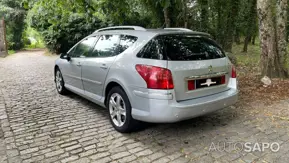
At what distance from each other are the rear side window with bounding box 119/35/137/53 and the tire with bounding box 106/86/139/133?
2.05 ft

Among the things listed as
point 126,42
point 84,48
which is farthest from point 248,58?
point 126,42

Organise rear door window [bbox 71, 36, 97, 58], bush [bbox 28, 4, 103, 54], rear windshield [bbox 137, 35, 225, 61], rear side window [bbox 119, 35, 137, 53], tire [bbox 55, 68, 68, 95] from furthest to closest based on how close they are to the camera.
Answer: bush [bbox 28, 4, 103, 54] < tire [bbox 55, 68, 68, 95] < rear door window [bbox 71, 36, 97, 58] < rear side window [bbox 119, 35, 137, 53] < rear windshield [bbox 137, 35, 225, 61]

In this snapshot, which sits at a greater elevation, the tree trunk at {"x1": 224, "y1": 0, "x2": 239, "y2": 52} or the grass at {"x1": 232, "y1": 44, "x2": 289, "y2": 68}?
the tree trunk at {"x1": 224, "y1": 0, "x2": 239, "y2": 52}

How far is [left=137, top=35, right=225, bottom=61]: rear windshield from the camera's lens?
A: 3271mm

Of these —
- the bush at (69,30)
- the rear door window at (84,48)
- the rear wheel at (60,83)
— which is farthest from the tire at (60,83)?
the bush at (69,30)

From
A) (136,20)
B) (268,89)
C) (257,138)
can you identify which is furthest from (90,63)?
(136,20)

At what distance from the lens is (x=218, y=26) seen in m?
10.6

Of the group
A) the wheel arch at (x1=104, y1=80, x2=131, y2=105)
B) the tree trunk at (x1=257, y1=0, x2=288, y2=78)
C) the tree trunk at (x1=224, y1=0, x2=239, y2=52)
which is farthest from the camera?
the tree trunk at (x1=224, y1=0, x2=239, y2=52)

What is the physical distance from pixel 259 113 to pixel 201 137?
1.56m

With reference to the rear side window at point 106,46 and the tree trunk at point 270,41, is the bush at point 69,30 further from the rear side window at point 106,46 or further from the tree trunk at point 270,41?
the rear side window at point 106,46

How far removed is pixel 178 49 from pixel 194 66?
0.33 m

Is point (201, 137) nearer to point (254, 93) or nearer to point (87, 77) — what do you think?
point (87, 77)

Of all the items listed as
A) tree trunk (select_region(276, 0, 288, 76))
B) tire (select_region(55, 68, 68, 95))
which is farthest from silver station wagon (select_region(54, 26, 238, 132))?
tree trunk (select_region(276, 0, 288, 76))

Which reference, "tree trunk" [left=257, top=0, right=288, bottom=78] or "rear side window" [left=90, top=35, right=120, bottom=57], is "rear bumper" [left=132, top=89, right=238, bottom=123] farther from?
"tree trunk" [left=257, top=0, right=288, bottom=78]
